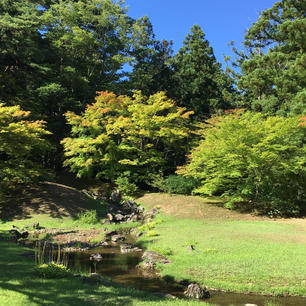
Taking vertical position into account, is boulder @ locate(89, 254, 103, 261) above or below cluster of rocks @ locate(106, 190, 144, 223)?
below

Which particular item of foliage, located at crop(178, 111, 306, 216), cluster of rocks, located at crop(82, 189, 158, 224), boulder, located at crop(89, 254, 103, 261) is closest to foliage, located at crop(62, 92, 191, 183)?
cluster of rocks, located at crop(82, 189, 158, 224)

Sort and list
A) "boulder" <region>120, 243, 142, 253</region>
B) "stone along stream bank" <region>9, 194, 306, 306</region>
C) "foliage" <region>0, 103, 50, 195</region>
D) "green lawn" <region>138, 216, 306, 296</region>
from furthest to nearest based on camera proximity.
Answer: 1. "foliage" <region>0, 103, 50, 195</region>
2. "boulder" <region>120, 243, 142, 253</region>
3. "green lawn" <region>138, 216, 306, 296</region>
4. "stone along stream bank" <region>9, 194, 306, 306</region>

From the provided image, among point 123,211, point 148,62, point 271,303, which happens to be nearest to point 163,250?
point 271,303

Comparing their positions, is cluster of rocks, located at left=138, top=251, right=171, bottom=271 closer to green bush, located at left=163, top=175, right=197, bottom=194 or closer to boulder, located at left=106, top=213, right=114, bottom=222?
boulder, located at left=106, top=213, right=114, bottom=222

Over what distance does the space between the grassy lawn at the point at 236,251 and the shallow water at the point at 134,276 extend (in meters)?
0.32

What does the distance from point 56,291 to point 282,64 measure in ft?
75.9

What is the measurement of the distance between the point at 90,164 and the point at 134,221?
27.3 ft

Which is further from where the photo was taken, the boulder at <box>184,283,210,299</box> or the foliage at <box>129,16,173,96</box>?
the foliage at <box>129,16,173,96</box>

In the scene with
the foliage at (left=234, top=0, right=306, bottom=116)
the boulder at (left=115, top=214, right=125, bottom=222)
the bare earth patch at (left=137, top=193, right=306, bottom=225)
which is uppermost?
the foliage at (left=234, top=0, right=306, bottom=116)

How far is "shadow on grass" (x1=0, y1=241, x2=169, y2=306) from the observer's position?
5.40 meters

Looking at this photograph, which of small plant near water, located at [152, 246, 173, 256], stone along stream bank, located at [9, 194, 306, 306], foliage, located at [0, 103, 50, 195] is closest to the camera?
stone along stream bank, located at [9, 194, 306, 306]

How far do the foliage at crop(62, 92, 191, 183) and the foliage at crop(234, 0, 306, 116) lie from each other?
695 centimetres

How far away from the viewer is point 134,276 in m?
8.61

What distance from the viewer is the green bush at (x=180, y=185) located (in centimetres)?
2160
